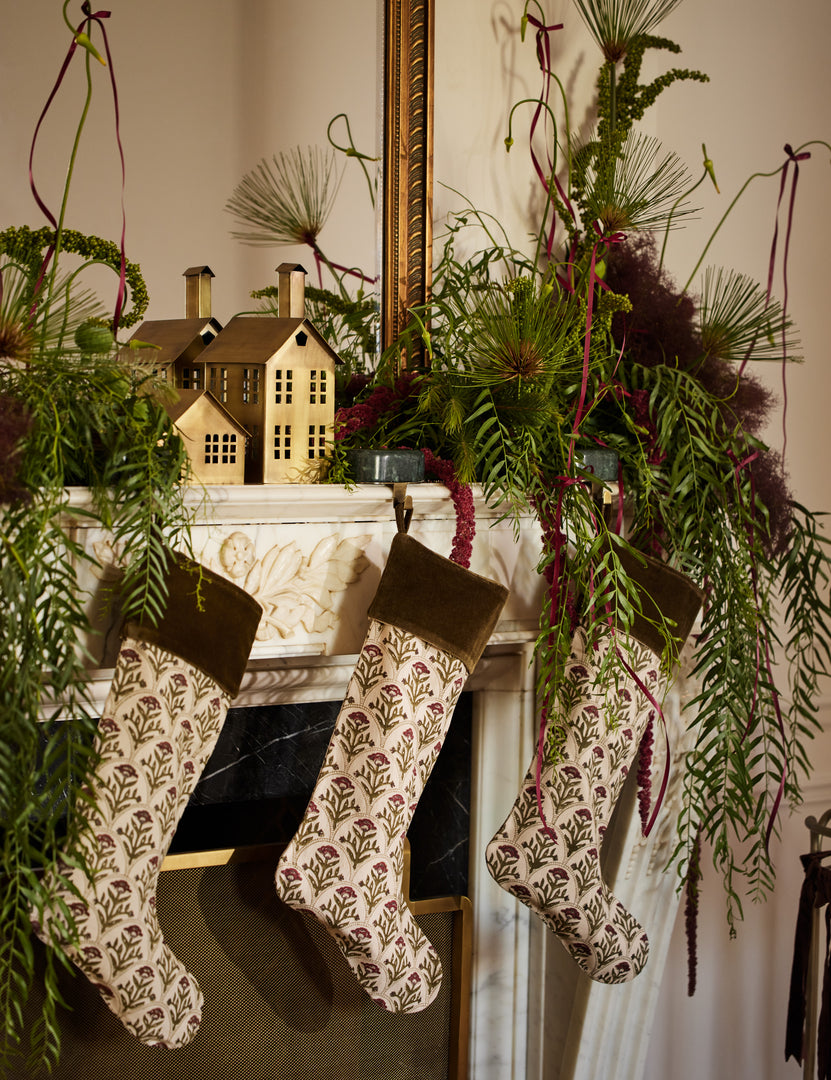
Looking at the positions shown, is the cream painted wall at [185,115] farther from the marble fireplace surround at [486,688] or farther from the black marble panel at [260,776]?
the black marble panel at [260,776]

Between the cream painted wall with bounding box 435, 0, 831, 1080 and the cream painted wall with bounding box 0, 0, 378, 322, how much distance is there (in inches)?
24.9

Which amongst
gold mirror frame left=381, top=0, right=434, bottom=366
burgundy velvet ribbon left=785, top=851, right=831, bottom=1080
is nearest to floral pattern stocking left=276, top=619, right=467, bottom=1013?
gold mirror frame left=381, top=0, right=434, bottom=366

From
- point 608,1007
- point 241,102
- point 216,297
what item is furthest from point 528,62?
point 608,1007

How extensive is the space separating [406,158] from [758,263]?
30.8 inches

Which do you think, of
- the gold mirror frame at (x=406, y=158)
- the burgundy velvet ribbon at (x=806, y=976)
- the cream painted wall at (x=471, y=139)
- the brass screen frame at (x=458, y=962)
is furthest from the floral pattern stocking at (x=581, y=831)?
the cream painted wall at (x=471, y=139)

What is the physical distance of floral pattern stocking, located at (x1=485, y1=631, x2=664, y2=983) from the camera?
117cm

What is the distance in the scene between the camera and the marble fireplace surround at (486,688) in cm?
111

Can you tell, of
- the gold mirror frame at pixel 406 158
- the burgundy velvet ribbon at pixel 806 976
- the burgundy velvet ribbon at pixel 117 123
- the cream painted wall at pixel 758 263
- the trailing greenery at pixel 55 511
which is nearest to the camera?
the trailing greenery at pixel 55 511

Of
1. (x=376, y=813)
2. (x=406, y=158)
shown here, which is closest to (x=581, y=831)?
(x=376, y=813)

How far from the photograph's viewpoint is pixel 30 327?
0.91 meters

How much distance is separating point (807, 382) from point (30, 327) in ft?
4.62

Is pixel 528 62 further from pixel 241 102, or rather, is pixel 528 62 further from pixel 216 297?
pixel 216 297

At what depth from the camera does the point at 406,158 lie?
130 cm

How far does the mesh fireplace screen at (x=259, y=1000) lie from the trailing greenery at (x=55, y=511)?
0.71 feet
